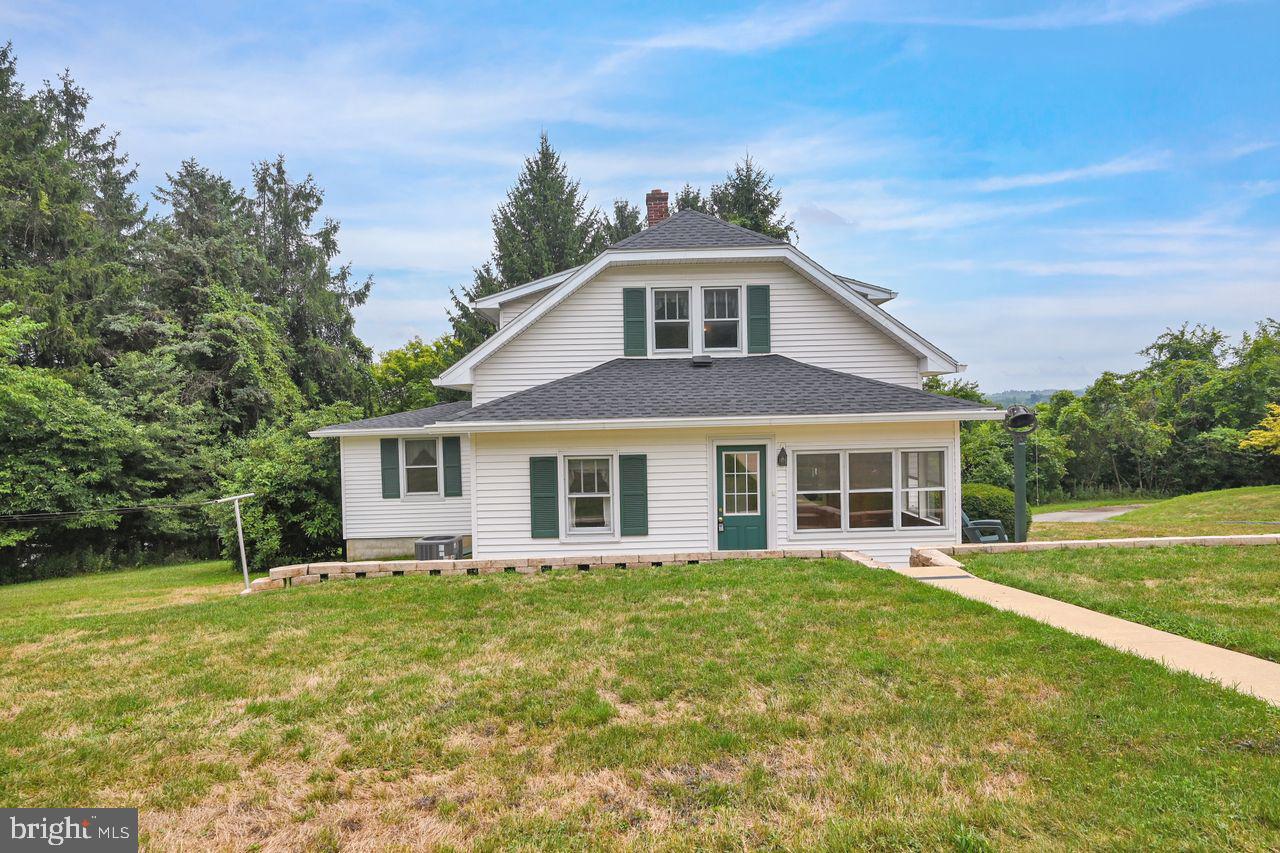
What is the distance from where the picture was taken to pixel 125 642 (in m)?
6.73

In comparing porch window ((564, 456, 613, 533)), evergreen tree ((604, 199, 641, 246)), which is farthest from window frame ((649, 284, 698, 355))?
evergreen tree ((604, 199, 641, 246))

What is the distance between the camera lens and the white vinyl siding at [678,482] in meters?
11.0

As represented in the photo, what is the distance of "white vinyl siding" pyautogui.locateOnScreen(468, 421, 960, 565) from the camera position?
10977 mm

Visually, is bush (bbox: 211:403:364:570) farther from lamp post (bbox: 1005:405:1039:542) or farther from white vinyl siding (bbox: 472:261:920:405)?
lamp post (bbox: 1005:405:1039:542)

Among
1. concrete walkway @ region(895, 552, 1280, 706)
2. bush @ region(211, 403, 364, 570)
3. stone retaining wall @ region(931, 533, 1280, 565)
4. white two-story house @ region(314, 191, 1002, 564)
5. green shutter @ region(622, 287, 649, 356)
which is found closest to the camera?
concrete walkway @ region(895, 552, 1280, 706)

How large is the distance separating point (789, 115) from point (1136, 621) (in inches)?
702

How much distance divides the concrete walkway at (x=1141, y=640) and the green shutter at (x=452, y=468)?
10237 millimetres

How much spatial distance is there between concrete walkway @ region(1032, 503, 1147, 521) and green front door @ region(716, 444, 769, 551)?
13714mm

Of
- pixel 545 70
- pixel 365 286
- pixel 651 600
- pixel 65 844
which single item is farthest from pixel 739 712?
pixel 365 286

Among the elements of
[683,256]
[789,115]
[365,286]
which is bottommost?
[683,256]

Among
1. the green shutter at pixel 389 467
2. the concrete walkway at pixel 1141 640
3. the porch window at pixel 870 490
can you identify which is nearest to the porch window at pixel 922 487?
the porch window at pixel 870 490

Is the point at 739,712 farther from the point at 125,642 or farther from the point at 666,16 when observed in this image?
the point at 666,16

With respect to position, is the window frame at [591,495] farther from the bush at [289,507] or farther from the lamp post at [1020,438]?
the bush at [289,507]

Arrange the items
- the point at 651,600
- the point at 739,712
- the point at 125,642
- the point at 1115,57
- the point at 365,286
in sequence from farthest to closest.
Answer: the point at 365,286
the point at 1115,57
the point at 651,600
the point at 125,642
the point at 739,712
